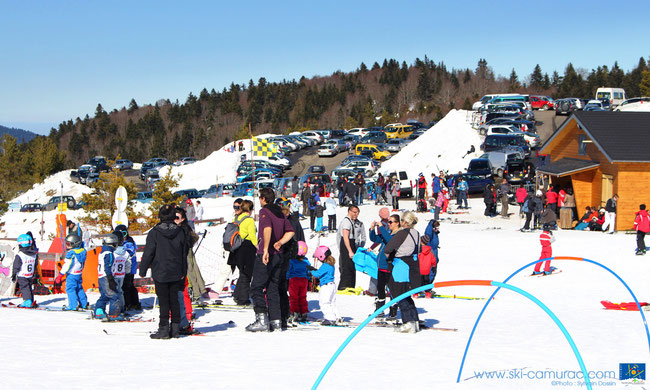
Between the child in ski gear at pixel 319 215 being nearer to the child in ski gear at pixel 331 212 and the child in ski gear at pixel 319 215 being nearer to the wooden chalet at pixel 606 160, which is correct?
the child in ski gear at pixel 331 212

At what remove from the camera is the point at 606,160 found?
2470 centimetres

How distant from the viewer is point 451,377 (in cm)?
727

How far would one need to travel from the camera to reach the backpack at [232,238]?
10.5m

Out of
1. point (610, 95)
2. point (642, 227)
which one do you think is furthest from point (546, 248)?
point (610, 95)

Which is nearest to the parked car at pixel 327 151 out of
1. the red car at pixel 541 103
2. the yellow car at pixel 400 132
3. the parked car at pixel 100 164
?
the yellow car at pixel 400 132

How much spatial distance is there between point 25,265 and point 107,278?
7.27 feet

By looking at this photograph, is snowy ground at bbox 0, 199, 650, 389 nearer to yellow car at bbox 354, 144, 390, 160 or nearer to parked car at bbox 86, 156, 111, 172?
yellow car at bbox 354, 144, 390, 160

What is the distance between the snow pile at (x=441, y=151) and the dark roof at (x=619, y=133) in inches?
546

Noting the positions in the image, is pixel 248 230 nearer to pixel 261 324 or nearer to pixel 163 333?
pixel 261 324

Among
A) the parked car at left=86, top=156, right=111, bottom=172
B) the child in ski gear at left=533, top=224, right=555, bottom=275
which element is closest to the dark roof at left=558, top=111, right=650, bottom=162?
the child in ski gear at left=533, top=224, right=555, bottom=275

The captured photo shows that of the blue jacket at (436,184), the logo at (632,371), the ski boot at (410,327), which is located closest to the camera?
the logo at (632,371)

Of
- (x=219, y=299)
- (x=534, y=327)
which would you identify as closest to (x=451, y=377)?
(x=534, y=327)

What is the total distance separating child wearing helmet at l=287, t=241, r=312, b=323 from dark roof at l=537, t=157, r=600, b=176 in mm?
18712

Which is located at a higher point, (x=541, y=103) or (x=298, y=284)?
(x=541, y=103)
